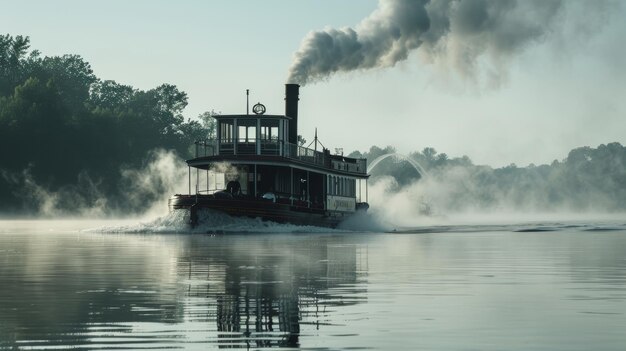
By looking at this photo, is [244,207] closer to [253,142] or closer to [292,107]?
[253,142]

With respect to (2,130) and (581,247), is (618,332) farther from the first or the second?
Answer: (2,130)

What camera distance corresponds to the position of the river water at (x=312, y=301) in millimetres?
15242

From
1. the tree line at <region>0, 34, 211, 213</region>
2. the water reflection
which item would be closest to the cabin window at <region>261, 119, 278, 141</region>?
the water reflection

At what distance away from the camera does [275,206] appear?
199ft

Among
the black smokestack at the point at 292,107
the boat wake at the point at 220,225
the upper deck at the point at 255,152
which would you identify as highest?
the black smokestack at the point at 292,107

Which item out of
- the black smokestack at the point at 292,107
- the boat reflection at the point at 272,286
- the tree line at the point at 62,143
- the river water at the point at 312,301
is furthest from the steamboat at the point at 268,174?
the tree line at the point at 62,143

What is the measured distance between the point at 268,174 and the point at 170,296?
1716 inches

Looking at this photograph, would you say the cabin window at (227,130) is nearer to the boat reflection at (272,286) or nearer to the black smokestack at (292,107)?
the black smokestack at (292,107)

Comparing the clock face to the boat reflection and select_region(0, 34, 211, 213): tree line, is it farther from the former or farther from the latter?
select_region(0, 34, 211, 213): tree line

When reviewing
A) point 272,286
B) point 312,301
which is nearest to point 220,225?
point 272,286

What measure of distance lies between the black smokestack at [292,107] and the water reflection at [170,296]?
30625mm

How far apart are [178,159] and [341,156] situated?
268 ft

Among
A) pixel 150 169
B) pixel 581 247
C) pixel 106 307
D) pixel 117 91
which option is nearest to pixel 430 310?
pixel 106 307

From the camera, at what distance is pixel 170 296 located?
21016 millimetres
